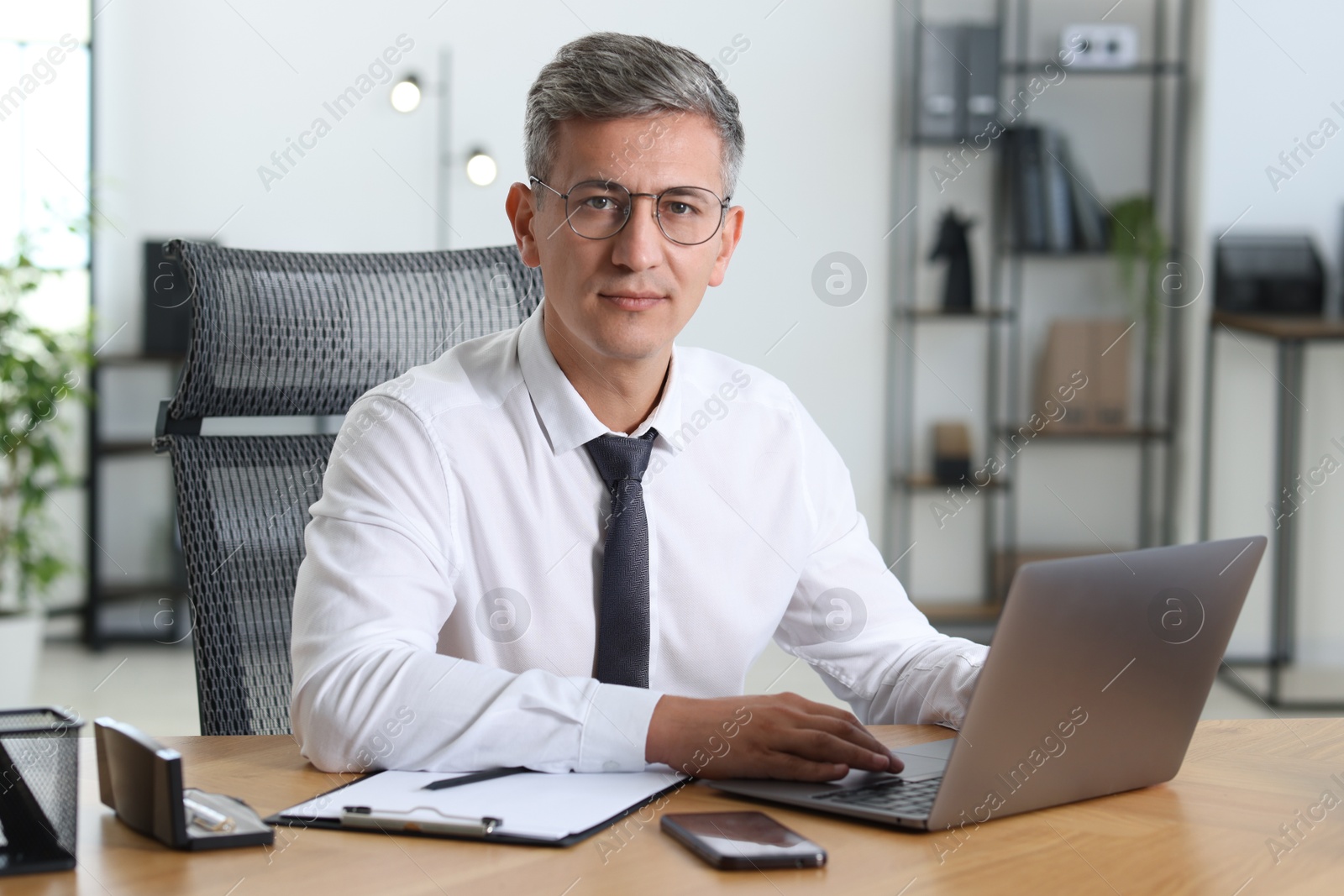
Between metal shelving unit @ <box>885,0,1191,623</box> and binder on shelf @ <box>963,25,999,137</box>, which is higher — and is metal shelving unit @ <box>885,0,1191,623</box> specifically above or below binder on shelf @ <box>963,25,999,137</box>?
below

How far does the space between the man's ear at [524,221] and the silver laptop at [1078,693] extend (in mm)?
670

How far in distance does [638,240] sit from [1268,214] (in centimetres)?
322

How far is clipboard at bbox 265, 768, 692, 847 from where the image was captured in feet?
2.87

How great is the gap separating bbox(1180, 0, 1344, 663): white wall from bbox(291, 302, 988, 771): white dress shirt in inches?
110

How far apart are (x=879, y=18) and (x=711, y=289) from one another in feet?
3.41

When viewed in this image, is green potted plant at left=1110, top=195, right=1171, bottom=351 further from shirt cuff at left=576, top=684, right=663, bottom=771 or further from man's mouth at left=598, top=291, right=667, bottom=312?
shirt cuff at left=576, top=684, right=663, bottom=771

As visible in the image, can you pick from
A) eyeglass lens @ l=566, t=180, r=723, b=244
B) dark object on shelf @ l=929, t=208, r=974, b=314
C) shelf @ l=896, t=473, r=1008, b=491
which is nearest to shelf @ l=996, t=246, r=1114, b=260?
dark object on shelf @ l=929, t=208, r=974, b=314

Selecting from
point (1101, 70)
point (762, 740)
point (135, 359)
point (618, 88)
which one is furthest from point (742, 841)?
point (1101, 70)

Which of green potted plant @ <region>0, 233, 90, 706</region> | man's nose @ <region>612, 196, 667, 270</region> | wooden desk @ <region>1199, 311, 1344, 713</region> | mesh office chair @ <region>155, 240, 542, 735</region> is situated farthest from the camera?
wooden desk @ <region>1199, 311, 1344, 713</region>

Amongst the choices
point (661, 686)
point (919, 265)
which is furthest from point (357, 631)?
point (919, 265)

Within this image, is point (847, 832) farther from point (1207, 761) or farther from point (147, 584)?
point (147, 584)

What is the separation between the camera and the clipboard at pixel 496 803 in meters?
0.88

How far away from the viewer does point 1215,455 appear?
394cm

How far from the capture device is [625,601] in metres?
1.31
